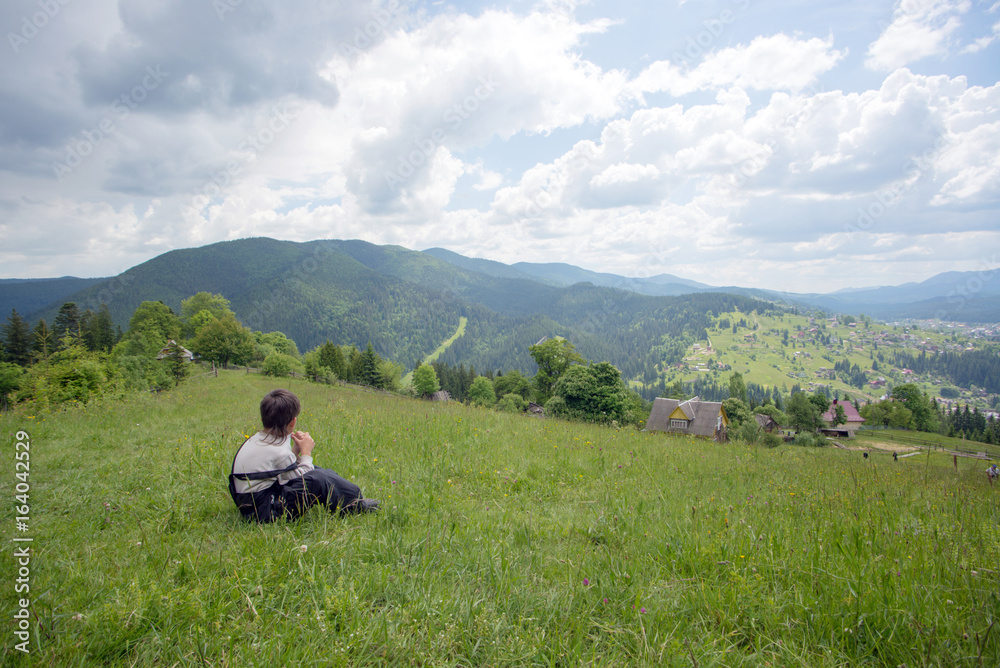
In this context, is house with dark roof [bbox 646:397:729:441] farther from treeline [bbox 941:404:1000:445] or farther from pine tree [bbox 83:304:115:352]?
treeline [bbox 941:404:1000:445]

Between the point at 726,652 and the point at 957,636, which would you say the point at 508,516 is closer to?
the point at 726,652

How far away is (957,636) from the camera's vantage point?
2.32 metres

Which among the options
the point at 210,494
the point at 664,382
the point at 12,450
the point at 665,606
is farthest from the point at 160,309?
the point at 664,382

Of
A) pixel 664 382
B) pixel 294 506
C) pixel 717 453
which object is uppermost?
pixel 294 506

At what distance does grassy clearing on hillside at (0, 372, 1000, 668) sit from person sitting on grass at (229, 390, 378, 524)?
0.62 feet

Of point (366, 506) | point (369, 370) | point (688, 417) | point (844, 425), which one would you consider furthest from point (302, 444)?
point (844, 425)

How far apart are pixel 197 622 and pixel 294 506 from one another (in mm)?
1705

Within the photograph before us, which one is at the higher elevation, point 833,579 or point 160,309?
point 160,309

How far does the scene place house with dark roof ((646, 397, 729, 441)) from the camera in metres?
43.4

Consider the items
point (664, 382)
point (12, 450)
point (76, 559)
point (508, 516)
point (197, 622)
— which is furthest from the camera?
point (664, 382)

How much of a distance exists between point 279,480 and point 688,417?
46.9 meters

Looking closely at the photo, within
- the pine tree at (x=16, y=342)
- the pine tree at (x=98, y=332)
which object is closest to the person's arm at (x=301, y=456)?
the pine tree at (x=16, y=342)

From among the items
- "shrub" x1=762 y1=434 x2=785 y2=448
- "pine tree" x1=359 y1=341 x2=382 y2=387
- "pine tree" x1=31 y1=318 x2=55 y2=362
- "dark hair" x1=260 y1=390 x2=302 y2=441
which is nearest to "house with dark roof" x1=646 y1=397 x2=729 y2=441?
"shrub" x1=762 y1=434 x2=785 y2=448

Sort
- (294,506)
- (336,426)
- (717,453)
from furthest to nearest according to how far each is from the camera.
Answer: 1. (717,453)
2. (336,426)
3. (294,506)
